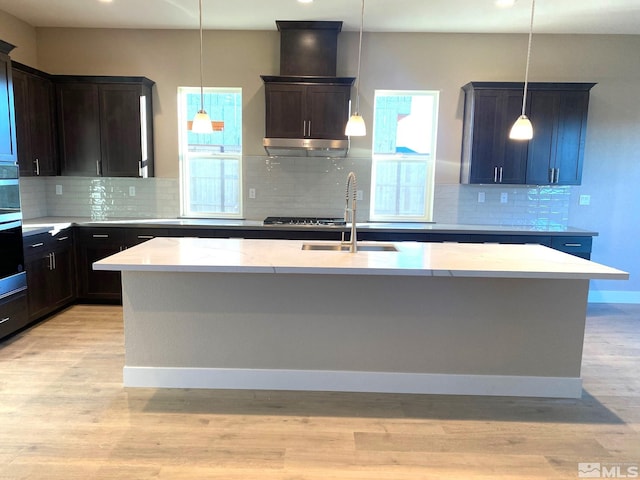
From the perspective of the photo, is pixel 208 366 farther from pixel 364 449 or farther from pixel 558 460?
pixel 558 460

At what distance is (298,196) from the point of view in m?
4.76

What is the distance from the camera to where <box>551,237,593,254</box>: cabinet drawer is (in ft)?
13.7

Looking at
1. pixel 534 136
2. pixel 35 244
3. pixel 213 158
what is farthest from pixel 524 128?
pixel 35 244

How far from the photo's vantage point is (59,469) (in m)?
1.96

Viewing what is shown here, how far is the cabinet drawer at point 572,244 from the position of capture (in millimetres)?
4188

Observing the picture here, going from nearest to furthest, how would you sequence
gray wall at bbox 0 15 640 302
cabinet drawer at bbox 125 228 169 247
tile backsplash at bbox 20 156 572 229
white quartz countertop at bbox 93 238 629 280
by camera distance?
white quartz countertop at bbox 93 238 629 280 < cabinet drawer at bbox 125 228 169 247 < gray wall at bbox 0 15 640 302 < tile backsplash at bbox 20 156 572 229

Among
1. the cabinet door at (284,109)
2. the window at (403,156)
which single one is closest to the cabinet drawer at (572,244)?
the window at (403,156)

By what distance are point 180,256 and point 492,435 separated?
1993mm

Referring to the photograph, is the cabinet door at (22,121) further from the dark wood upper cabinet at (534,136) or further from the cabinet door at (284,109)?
the dark wood upper cabinet at (534,136)

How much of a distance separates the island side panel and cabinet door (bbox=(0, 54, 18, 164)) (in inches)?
68.7

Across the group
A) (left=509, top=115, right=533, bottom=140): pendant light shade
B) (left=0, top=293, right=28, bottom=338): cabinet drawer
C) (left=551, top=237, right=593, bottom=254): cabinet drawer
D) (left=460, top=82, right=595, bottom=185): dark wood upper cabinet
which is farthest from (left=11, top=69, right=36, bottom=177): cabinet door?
(left=551, top=237, right=593, bottom=254): cabinet drawer

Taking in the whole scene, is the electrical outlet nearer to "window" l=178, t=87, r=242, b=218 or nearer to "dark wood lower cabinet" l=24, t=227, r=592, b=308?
"dark wood lower cabinet" l=24, t=227, r=592, b=308

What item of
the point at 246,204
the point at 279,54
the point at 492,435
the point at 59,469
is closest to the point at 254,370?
the point at 59,469

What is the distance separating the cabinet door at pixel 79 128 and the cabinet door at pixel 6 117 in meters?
0.97
